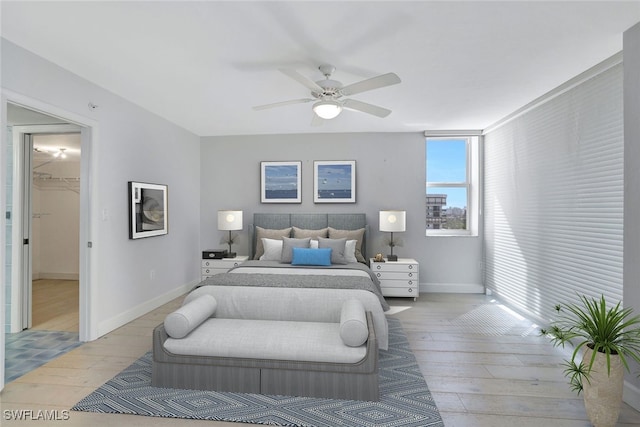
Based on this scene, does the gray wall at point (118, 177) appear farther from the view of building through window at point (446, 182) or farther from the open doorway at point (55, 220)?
the view of building through window at point (446, 182)

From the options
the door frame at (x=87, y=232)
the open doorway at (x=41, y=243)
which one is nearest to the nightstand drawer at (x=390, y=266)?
the door frame at (x=87, y=232)

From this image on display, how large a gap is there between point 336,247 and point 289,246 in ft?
2.07

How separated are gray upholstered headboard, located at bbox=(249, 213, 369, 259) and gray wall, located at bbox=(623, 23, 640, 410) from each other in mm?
3250

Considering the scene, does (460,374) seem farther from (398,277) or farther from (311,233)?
(311,233)

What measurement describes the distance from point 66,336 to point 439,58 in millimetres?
4323

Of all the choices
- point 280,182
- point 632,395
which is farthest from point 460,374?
point 280,182

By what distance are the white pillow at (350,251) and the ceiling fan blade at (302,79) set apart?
7.85 feet

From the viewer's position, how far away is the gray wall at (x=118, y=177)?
9.44 feet

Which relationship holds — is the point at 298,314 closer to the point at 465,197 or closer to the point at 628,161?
the point at 628,161

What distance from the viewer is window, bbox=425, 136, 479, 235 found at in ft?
18.3

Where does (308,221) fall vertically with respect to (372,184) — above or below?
below

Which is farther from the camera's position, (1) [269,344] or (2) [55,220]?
(2) [55,220]

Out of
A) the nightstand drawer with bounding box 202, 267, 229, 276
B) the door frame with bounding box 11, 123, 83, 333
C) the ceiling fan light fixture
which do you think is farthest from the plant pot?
the door frame with bounding box 11, 123, 83, 333

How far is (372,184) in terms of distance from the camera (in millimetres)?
5512
